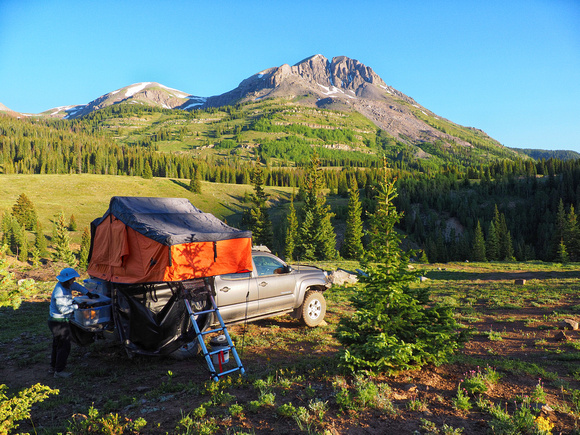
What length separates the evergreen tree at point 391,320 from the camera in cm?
579

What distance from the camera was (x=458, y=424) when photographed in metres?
4.30

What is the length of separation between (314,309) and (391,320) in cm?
476

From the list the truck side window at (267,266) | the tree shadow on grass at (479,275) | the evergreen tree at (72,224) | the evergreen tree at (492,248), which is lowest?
the evergreen tree at (492,248)

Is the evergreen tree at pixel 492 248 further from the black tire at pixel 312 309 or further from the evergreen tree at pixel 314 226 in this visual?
the black tire at pixel 312 309

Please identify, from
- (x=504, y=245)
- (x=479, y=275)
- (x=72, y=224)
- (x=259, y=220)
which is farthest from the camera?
(x=504, y=245)

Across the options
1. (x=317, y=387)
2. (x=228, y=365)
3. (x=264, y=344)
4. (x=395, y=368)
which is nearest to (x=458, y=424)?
(x=395, y=368)

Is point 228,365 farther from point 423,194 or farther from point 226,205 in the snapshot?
point 423,194

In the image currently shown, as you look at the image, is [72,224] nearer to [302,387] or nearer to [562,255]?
[302,387]

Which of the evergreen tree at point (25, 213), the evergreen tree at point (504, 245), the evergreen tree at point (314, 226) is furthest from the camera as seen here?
the evergreen tree at point (504, 245)

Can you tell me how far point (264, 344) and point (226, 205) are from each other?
102 metres

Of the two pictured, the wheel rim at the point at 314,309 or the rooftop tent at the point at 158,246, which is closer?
the rooftop tent at the point at 158,246

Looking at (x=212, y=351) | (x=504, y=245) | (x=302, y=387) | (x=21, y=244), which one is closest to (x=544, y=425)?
(x=302, y=387)

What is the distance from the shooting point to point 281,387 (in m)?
5.62

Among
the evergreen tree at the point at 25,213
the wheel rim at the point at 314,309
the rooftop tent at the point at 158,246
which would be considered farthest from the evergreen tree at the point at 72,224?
the wheel rim at the point at 314,309
